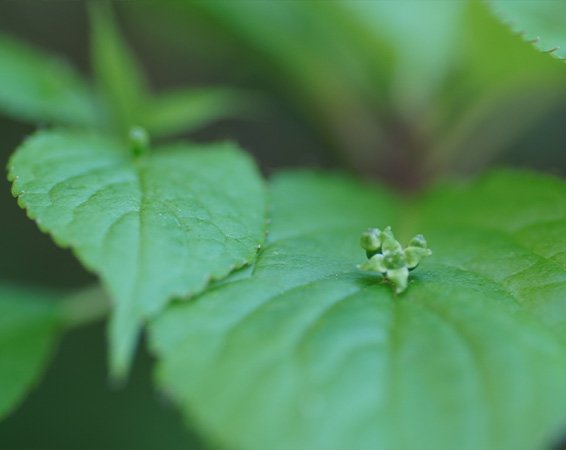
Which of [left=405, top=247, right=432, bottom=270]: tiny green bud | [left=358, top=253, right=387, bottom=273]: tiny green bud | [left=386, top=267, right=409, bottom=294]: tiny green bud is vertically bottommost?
[left=386, top=267, right=409, bottom=294]: tiny green bud

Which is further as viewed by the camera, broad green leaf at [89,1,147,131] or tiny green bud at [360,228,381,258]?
broad green leaf at [89,1,147,131]

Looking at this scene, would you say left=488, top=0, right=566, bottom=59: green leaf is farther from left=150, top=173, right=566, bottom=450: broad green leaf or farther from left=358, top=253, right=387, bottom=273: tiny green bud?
left=358, top=253, right=387, bottom=273: tiny green bud

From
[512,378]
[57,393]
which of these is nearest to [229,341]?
[512,378]

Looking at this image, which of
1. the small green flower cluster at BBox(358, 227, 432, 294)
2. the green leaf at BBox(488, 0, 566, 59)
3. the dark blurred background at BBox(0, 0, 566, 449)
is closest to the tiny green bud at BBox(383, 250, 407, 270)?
the small green flower cluster at BBox(358, 227, 432, 294)

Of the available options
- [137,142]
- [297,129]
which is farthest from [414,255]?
[297,129]

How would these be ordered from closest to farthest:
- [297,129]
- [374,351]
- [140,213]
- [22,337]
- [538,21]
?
[374,351] → [140,213] → [538,21] → [22,337] → [297,129]

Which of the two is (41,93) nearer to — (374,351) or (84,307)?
(84,307)

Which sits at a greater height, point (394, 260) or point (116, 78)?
point (116, 78)
